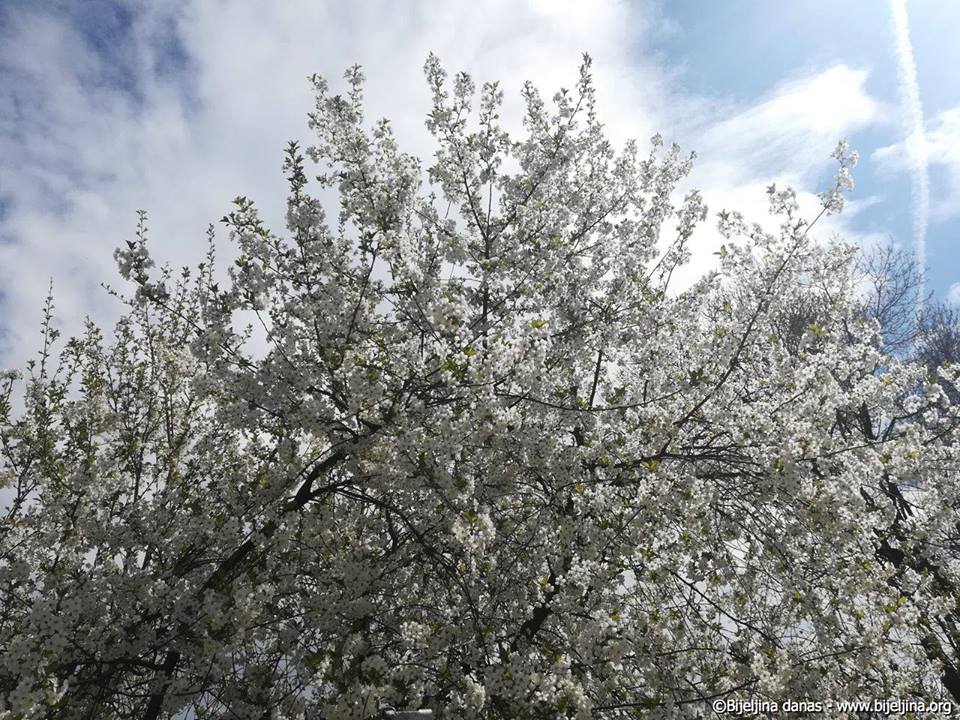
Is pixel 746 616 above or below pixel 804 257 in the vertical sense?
below

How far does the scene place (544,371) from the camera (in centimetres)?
519

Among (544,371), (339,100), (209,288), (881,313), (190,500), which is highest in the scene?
(881,313)

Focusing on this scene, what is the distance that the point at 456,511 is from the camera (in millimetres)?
4980

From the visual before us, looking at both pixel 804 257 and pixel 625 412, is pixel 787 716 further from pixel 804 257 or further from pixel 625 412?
pixel 804 257

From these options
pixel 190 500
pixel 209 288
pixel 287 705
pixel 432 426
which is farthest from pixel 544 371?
pixel 190 500

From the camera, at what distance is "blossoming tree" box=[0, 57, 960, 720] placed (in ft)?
15.5

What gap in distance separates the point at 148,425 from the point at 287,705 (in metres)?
4.52

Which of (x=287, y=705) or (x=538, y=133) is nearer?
(x=287, y=705)

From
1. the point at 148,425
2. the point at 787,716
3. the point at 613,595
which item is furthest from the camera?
the point at 148,425

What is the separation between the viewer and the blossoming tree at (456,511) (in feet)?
15.5

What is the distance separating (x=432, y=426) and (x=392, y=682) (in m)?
2.06

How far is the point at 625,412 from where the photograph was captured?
6312mm

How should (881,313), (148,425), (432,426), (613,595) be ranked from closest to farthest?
(432,426) → (613,595) → (148,425) → (881,313)

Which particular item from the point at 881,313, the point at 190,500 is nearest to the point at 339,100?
the point at 190,500
